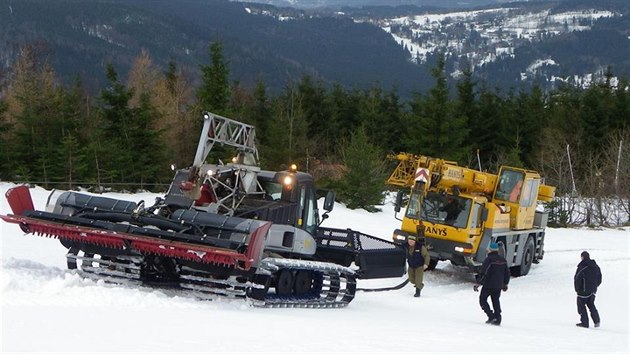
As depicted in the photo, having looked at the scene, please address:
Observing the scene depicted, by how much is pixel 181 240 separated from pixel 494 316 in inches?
232

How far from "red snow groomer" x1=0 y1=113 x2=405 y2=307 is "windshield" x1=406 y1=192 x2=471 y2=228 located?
4.16 m

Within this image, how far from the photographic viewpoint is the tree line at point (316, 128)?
3403cm

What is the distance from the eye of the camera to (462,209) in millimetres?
20000

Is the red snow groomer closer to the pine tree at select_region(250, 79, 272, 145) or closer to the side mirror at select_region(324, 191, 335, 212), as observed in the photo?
the side mirror at select_region(324, 191, 335, 212)

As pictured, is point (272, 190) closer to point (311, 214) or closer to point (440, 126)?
point (311, 214)

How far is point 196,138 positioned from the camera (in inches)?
1764

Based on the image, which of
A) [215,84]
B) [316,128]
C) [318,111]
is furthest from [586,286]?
[318,111]

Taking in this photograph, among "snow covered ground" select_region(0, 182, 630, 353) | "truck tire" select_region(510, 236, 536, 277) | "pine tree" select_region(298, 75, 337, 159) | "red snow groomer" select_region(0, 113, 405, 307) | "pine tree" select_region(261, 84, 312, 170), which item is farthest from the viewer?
"pine tree" select_region(298, 75, 337, 159)

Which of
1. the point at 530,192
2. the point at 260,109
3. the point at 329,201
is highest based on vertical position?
the point at 260,109

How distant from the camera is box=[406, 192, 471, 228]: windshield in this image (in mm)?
19922

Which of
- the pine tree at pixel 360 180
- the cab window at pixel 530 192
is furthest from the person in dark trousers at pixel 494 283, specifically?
the pine tree at pixel 360 180

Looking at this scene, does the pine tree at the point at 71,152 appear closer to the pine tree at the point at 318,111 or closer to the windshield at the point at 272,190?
the windshield at the point at 272,190

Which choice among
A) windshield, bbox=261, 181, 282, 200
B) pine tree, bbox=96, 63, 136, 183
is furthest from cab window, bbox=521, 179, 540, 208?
pine tree, bbox=96, 63, 136, 183

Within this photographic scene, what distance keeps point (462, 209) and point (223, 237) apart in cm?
952
